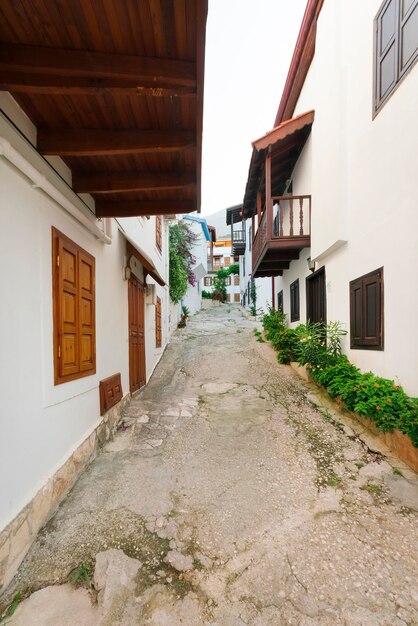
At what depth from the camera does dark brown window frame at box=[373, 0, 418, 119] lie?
354cm

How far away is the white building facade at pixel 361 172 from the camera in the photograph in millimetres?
3562

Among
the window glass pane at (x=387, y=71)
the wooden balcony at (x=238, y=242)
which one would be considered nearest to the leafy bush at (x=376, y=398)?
the window glass pane at (x=387, y=71)

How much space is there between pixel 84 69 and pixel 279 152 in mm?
6679

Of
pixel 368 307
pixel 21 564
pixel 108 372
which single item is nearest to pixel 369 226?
pixel 368 307

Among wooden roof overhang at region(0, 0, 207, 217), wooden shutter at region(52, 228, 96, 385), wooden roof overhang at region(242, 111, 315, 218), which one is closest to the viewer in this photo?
wooden roof overhang at region(0, 0, 207, 217)

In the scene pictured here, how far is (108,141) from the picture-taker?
8.55ft

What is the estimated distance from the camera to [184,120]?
8.35 ft

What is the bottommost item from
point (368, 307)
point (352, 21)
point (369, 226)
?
point (368, 307)

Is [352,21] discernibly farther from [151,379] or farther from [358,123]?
[151,379]

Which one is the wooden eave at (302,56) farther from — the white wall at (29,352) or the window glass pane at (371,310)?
the white wall at (29,352)

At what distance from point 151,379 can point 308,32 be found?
29.0ft

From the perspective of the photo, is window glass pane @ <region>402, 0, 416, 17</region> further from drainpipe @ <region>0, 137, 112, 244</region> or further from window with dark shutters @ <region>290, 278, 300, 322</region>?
window with dark shutters @ <region>290, 278, 300, 322</region>

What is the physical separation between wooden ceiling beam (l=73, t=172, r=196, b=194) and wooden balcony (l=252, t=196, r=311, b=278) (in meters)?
3.95

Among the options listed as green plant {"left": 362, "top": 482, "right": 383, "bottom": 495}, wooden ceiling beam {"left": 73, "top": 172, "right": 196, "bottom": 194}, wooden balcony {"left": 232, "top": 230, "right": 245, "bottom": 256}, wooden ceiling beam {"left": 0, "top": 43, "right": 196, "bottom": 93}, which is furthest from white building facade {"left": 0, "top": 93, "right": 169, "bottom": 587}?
wooden balcony {"left": 232, "top": 230, "right": 245, "bottom": 256}
